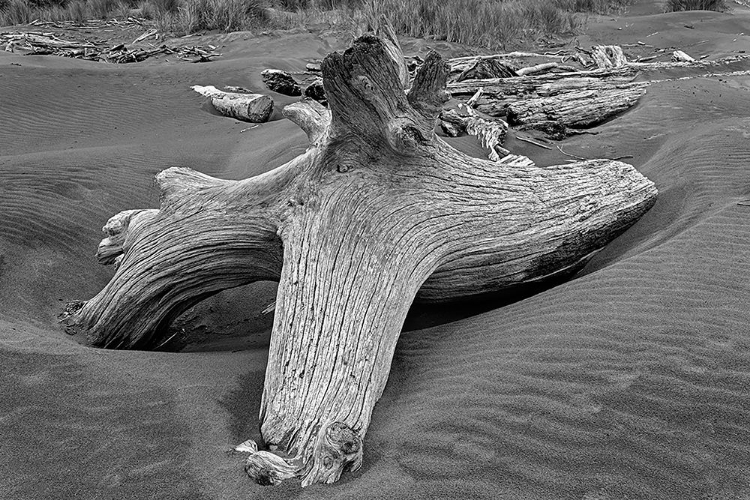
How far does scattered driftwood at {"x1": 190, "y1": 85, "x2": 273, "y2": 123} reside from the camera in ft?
30.8

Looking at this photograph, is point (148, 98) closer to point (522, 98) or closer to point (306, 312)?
point (522, 98)

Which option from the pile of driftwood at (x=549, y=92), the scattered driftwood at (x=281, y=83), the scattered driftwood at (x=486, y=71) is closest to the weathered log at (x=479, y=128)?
the pile of driftwood at (x=549, y=92)

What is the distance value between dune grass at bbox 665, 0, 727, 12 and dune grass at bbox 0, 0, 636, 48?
14.1ft

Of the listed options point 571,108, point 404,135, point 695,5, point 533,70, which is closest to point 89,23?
point 533,70

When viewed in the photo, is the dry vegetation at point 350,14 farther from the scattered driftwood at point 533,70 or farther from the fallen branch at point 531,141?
the fallen branch at point 531,141

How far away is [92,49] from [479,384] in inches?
571

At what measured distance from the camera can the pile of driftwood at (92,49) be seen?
13234 millimetres

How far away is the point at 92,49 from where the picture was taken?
14.2 metres

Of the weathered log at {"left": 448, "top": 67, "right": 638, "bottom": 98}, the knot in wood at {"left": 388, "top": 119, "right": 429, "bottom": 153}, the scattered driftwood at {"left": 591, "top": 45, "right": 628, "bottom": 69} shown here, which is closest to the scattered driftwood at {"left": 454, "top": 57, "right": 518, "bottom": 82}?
the weathered log at {"left": 448, "top": 67, "right": 638, "bottom": 98}

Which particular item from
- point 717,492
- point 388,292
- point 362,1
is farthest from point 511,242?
point 362,1

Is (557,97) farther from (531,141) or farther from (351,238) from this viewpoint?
(351,238)

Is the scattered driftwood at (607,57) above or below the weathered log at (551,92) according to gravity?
above

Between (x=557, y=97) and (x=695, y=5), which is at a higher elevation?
(x=695, y=5)

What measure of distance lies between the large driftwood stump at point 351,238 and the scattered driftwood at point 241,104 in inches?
202
